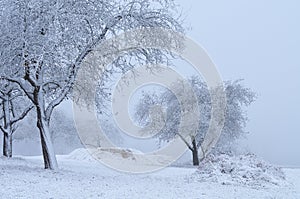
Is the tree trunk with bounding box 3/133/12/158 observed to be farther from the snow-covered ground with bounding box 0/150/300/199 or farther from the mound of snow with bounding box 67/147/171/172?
the snow-covered ground with bounding box 0/150/300/199

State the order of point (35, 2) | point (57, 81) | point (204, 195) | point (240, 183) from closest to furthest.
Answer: point (204, 195), point (35, 2), point (240, 183), point (57, 81)

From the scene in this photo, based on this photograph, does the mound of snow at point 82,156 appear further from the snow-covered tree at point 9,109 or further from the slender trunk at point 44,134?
the slender trunk at point 44,134

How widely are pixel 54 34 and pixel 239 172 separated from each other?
6.87 m

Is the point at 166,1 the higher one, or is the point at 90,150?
the point at 166,1

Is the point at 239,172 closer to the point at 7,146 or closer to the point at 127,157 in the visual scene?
the point at 127,157

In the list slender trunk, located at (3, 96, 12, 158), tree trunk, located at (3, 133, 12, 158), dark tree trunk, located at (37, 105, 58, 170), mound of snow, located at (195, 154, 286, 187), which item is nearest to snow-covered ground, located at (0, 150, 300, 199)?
mound of snow, located at (195, 154, 286, 187)

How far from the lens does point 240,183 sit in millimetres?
10367

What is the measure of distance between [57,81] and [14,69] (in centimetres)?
156

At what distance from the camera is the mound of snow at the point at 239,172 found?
35.1 feet

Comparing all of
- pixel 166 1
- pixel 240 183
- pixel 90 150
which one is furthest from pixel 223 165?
pixel 90 150

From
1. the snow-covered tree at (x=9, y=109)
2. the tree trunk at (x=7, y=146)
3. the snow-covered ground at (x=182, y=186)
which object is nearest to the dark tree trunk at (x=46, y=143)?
the snow-covered ground at (x=182, y=186)

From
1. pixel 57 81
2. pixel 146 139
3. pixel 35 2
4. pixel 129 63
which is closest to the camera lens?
pixel 35 2

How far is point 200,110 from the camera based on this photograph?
76.8 ft

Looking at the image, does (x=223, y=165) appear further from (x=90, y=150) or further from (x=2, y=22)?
(x=90, y=150)
